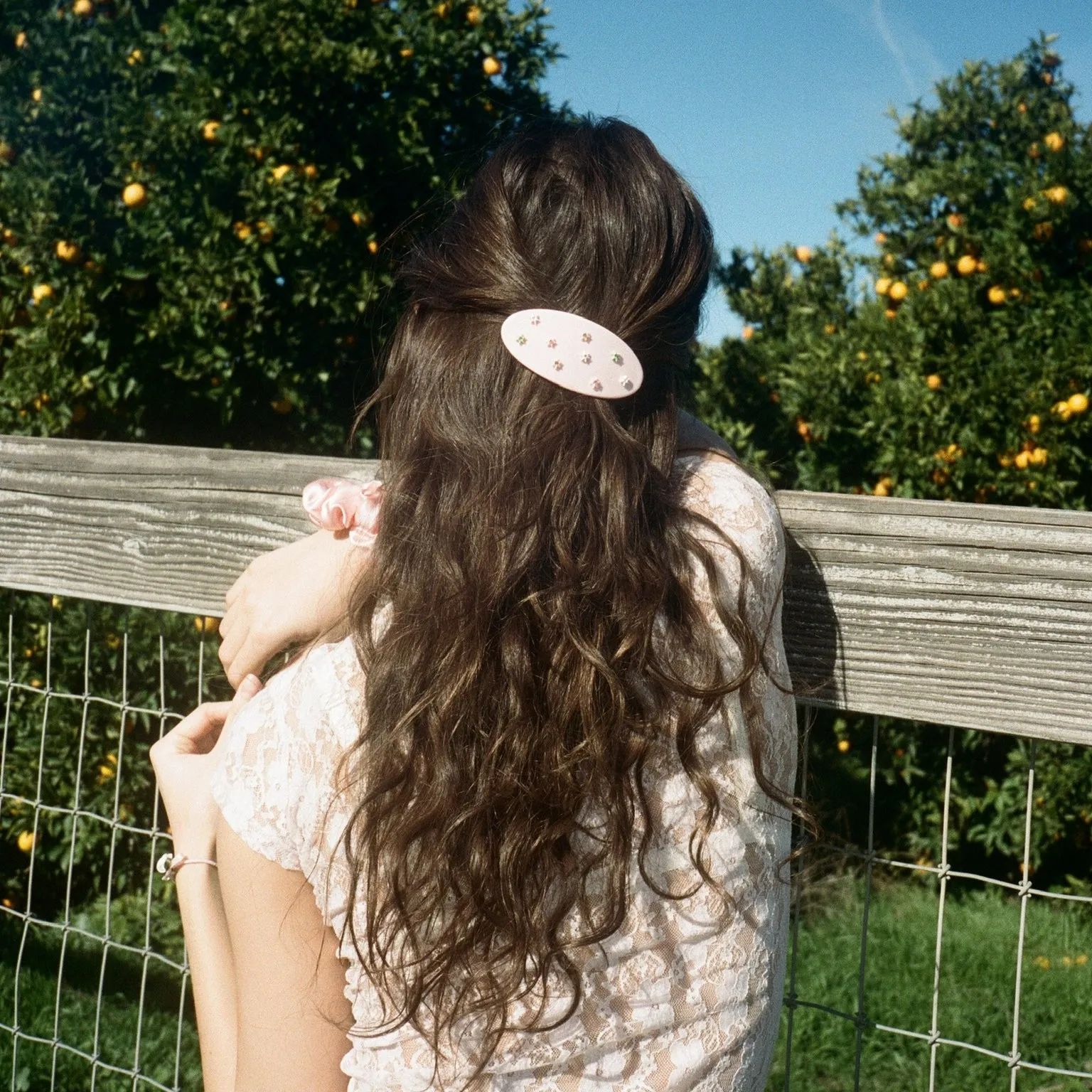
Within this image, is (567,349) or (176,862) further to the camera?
(176,862)

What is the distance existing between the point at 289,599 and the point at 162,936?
2285 millimetres

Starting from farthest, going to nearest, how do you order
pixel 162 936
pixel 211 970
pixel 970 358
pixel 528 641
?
pixel 970 358 < pixel 162 936 < pixel 211 970 < pixel 528 641

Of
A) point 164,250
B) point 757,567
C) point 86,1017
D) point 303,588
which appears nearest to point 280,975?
point 303,588

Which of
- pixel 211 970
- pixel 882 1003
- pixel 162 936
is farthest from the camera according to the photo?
pixel 162 936

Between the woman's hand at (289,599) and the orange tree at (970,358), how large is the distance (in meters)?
2.10

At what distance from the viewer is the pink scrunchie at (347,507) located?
128 centimetres

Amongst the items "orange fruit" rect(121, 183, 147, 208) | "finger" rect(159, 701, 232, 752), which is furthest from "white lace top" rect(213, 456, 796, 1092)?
"orange fruit" rect(121, 183, 147, 208)

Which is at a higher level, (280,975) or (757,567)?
(757,567)

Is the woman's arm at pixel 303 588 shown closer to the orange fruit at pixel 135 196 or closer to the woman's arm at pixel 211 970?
the woman's arm at pixel 211 970

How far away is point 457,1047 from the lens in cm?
111

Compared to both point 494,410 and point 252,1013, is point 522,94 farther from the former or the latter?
point 252,1013

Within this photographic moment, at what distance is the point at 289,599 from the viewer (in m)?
1.29

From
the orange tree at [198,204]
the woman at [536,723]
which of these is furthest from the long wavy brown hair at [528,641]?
the orange tree at [198,204]

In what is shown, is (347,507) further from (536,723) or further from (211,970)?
(211,970)
